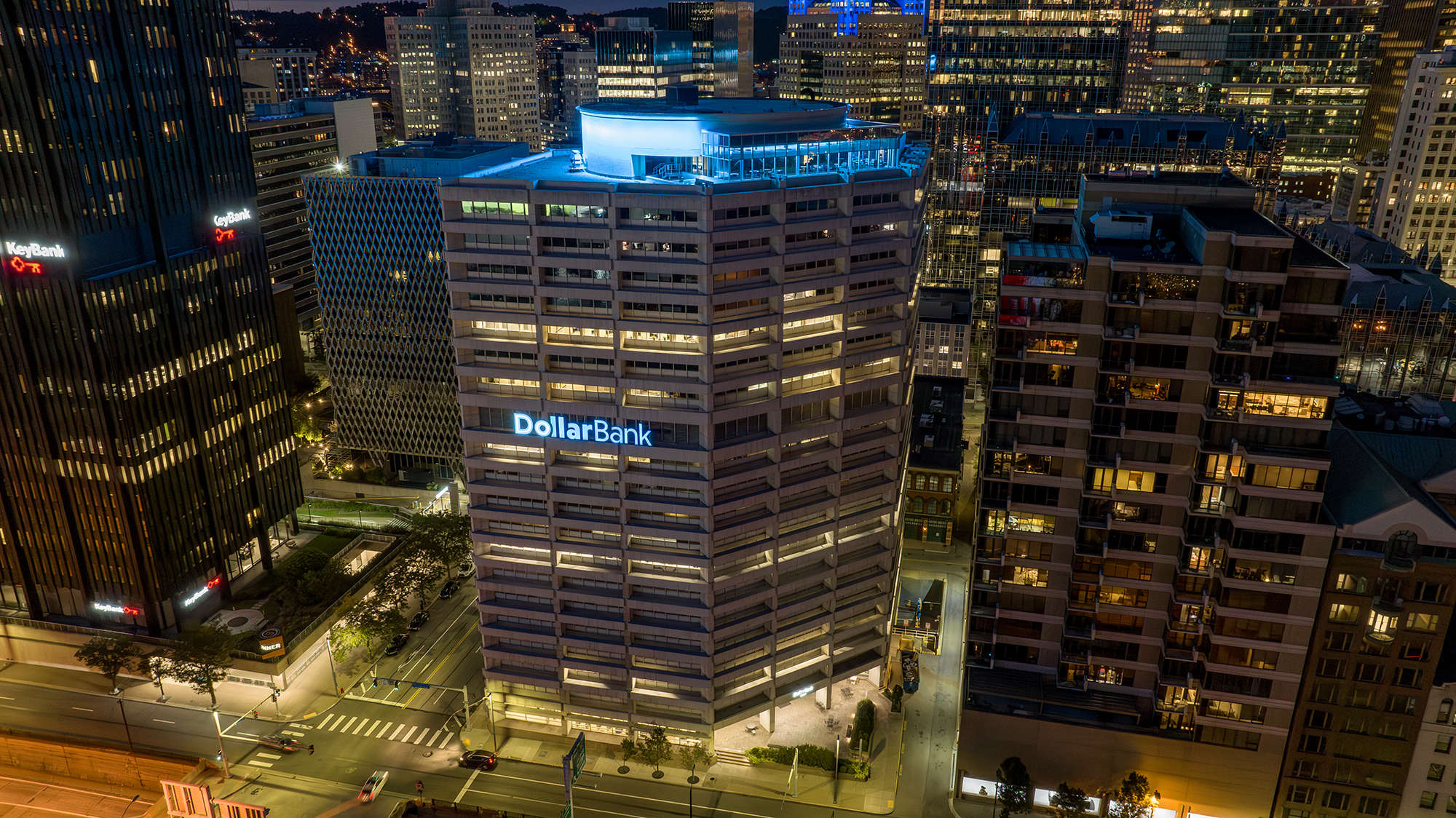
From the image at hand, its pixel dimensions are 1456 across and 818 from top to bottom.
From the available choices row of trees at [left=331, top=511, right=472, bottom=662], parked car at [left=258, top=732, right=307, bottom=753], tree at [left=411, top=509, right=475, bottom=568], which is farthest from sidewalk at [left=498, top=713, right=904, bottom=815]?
tree at [left=411, top=509, right=475, bottom=568]

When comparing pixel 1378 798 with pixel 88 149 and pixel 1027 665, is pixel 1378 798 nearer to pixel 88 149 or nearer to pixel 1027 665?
pixel 1027 665

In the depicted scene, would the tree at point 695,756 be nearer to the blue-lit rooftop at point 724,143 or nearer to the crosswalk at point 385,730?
the crosswalk at point 385,730

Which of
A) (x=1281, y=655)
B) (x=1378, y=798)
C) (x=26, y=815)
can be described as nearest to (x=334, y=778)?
(x=26, y=815)

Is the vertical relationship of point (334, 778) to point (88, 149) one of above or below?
below

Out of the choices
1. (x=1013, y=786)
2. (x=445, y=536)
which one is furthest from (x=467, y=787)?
(x=1013, y=786)

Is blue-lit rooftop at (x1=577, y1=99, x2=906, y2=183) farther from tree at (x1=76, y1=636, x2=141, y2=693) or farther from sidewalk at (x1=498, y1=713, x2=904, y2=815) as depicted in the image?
tree at (x1=76, y1=636, x2=141, y2=693)

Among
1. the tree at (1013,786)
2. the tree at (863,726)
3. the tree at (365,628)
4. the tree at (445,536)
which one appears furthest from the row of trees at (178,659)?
the tree at (1013,786)
